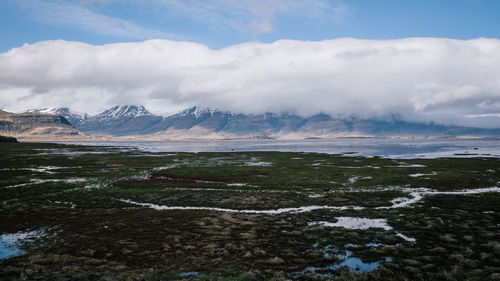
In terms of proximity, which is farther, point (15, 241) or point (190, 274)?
point (15, 241)

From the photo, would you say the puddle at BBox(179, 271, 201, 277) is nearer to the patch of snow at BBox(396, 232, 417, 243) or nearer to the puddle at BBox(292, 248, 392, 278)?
the puddle at BBox(292, 248, 392, 278)

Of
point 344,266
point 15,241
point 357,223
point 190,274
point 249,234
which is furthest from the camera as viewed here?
point 357,223

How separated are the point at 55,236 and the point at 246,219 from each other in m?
14.7

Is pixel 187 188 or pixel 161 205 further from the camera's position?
pixel 187 188

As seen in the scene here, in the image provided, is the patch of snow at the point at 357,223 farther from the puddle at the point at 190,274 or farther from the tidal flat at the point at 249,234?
the puddle at the point at 190,274

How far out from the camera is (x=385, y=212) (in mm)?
30203

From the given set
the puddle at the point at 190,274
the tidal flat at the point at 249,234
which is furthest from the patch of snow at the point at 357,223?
the puddle at the point at 190,274

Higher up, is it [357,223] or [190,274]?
[190,274]

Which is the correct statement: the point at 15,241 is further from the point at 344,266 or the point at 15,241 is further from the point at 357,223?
the point at 357,223

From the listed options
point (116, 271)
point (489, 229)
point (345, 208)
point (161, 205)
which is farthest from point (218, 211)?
point (489, 229)

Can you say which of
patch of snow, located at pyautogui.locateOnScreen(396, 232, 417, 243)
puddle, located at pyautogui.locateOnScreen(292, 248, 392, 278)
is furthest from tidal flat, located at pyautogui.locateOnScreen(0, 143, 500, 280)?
patch of snow, located at pyautogui.locateOnScreen(396, 232, 417, 243)

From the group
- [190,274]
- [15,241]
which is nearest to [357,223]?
[190,274]

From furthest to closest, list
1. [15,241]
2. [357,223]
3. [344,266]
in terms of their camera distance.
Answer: [357,223], [15,241], [344,266]

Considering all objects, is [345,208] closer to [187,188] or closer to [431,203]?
[431,203]
